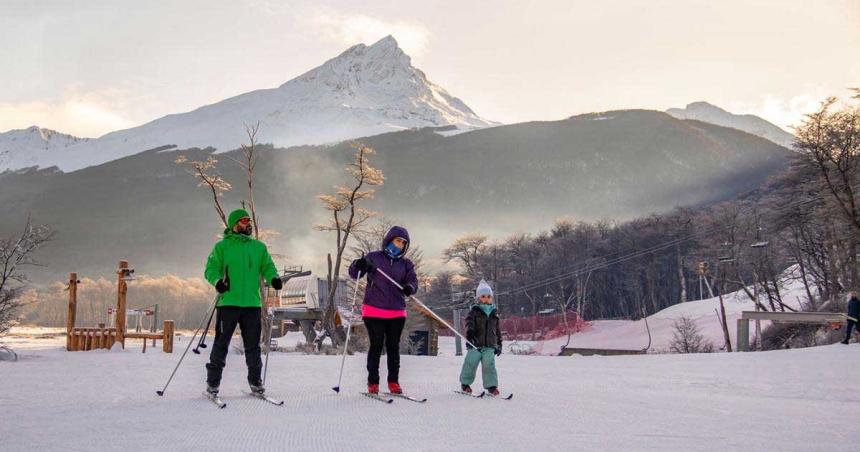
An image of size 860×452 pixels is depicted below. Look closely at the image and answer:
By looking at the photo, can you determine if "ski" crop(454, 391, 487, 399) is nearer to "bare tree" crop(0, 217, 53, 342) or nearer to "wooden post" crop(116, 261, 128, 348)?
"bare tree" crop(0, 217, 53, 342)

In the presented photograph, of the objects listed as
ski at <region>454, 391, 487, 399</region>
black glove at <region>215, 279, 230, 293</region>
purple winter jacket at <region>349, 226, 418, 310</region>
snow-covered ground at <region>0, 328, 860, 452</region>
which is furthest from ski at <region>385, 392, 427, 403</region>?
black glove at <region>215, 279, 230, 293</region>

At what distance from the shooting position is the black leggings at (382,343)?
6.99 meters

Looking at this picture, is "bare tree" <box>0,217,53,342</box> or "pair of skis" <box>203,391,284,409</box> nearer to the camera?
"pair of skis" <box>203,391,284,409</box>

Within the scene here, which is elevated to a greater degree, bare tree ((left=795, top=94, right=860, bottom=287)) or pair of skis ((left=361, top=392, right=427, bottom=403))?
bare tree ((left=795, top=94, right=860, bottom=287))

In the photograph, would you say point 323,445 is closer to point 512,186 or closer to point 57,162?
point 512,186

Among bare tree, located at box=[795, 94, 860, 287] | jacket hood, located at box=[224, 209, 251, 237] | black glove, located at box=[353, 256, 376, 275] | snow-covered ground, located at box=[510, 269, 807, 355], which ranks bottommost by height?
snow-covered ground, located at box=[510, 269, 807, 355]

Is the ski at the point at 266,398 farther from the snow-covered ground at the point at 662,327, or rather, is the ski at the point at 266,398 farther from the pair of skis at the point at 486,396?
the snow-covered ground at the point at 662,327

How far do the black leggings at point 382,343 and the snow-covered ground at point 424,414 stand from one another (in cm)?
36

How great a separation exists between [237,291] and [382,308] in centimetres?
144

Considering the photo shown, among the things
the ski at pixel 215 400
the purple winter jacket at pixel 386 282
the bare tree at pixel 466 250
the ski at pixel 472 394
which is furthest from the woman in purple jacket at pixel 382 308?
the bare tree at pixel 466 250

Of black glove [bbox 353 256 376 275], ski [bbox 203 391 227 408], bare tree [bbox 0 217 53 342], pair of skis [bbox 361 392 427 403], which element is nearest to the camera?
ski [bbox 203 391 227 408]

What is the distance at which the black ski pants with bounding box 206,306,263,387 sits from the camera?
657cm

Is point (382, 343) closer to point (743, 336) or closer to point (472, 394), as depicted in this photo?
point (472, 394)

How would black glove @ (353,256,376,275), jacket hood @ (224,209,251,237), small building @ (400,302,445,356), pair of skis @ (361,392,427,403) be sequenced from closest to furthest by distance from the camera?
pair of skis @ (361,392,427,403)
jacket hood @ (224,209,251,237)
black glove @ (353,256,376,275)
small building @ (400,302,445,356)
